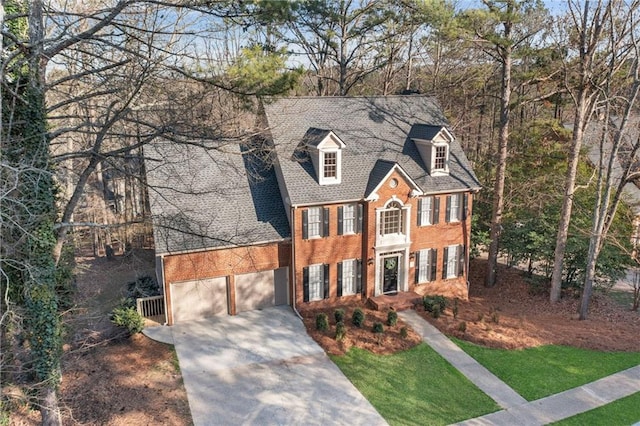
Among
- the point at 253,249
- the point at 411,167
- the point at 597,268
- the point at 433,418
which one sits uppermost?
the point at 411,167

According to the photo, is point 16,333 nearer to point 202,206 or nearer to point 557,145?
point 202,206

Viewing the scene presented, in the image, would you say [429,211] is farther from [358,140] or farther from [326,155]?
[326,155]

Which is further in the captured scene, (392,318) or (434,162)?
(434,162)

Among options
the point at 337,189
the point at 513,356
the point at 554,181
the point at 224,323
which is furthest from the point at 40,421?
the point at 554,181

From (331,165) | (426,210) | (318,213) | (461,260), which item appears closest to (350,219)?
(318,213)

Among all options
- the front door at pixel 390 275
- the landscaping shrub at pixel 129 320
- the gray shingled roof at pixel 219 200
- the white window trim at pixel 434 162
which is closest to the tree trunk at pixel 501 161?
the white window trim at pixel 434 162

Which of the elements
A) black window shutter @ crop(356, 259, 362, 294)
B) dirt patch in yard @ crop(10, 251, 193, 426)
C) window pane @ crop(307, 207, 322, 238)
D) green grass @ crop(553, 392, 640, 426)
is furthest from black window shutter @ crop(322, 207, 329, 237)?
green grass @ crop(553, 392, 640, 426)
